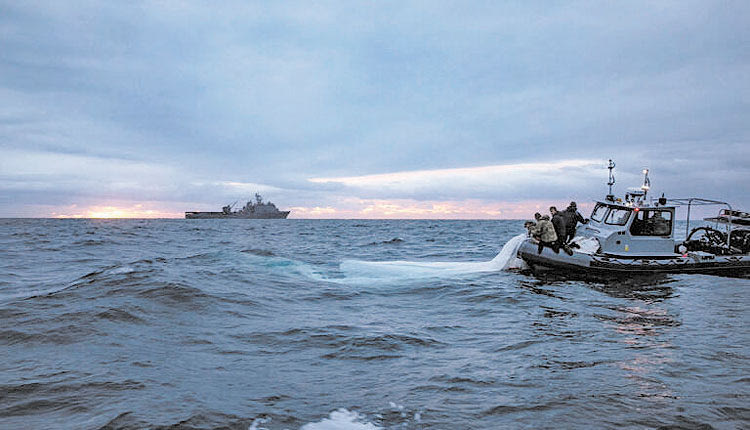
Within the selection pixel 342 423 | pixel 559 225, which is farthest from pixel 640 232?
pixel 342 423

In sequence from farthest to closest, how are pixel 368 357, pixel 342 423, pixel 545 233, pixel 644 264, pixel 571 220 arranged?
pixel 571 220 → pixel 545 233 → pixel 644 264 → pixel 368 357 → pixel 342 423

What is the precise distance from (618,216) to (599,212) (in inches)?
41.4

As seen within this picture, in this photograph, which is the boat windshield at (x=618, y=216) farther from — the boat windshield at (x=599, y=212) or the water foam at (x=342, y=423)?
the water foam at (x=342, y=423)

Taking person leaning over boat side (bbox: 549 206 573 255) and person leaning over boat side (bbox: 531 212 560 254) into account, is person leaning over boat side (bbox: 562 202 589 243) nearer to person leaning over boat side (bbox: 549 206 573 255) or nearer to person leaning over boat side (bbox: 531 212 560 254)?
person leaning over boat side (bbox: 549 206 573 255)

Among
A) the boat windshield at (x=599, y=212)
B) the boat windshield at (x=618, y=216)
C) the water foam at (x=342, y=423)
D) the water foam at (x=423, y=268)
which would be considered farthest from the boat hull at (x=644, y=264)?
the water foam at (x=342, y=423)

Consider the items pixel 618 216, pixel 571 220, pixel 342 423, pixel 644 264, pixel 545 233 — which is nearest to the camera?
pixel 342 423

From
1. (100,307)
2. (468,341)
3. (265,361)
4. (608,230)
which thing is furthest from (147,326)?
(608,230)

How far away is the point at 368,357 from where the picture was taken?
709 cm

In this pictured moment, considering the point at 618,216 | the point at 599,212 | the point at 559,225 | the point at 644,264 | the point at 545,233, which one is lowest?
the point at 644,264

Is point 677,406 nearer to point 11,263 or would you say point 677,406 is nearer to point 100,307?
point 100,307

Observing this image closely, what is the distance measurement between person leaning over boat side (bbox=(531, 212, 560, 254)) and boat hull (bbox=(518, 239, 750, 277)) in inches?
8.4

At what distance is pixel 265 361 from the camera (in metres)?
6.88

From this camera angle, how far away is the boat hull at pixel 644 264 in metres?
15.7

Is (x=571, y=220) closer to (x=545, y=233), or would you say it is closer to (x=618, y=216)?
(x=618, y=216)
